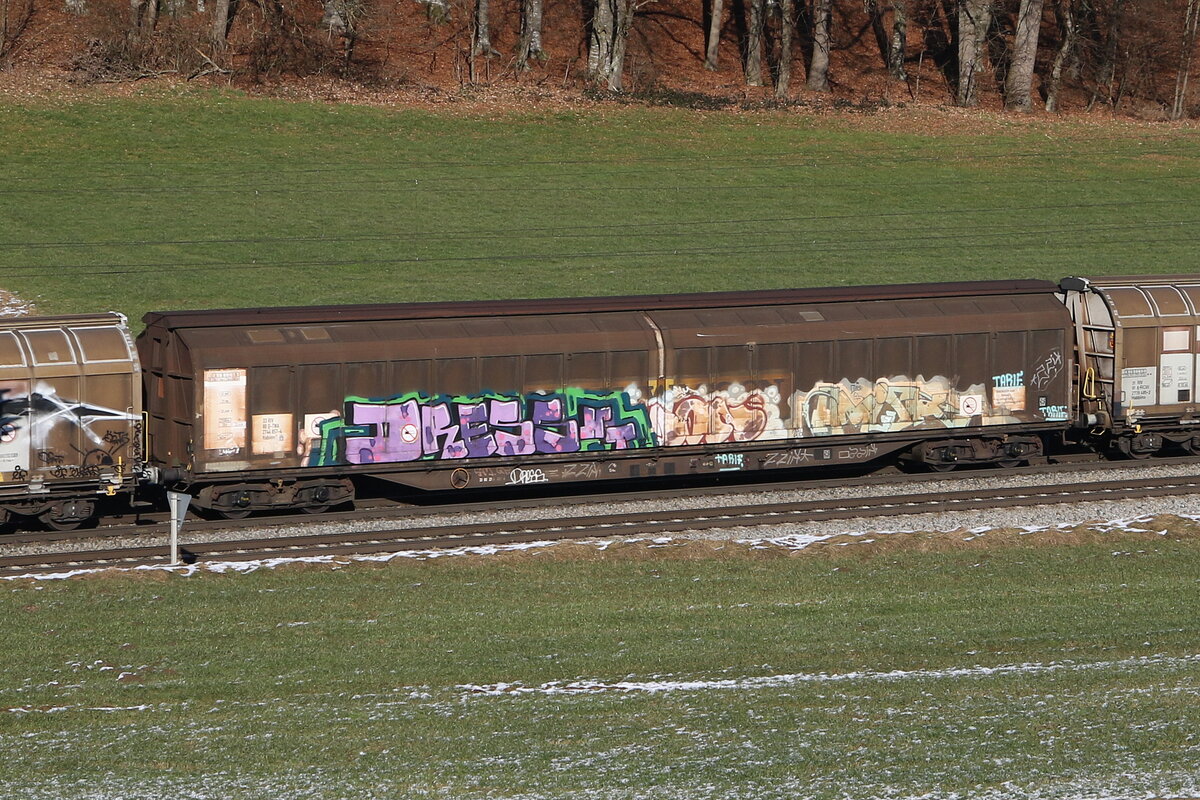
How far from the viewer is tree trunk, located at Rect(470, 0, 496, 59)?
2360 inches

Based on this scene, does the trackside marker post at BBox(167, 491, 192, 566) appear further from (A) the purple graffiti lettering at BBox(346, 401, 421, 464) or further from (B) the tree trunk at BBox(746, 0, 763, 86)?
(B) the tree trunk at BBox(746, 0, 763, 86)

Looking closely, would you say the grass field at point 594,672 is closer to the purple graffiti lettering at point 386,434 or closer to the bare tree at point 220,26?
the purple graffiti lettering at point 386,434

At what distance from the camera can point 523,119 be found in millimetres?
54156

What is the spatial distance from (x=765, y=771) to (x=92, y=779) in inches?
198

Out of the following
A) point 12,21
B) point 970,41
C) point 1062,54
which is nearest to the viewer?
point 12,21

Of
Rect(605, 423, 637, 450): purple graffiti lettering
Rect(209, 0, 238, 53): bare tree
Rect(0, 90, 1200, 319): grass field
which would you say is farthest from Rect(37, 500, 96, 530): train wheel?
Rect(209, 0, 238, 53): bare tree

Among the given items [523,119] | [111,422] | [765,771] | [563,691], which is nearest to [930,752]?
[765,771]

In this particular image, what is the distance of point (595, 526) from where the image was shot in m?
21.4

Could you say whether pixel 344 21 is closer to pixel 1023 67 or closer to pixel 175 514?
pixel 1023 67

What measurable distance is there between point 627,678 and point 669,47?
5576 centimetres

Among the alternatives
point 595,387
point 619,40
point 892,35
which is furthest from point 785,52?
point 595,387

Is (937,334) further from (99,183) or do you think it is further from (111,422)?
(99,183)

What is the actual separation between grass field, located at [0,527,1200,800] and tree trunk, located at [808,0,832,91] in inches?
1752

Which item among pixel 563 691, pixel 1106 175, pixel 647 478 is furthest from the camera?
pixel 1106 175
